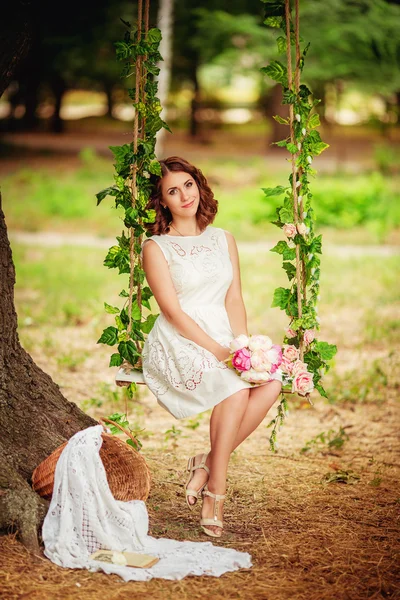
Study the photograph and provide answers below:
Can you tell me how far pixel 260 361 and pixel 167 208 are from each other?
1.04 m

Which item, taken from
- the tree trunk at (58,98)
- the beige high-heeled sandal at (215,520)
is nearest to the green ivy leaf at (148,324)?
the beige high-heeled sandal at (215,520)

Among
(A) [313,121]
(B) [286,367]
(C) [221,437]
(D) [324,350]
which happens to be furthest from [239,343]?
(A) [313,121]

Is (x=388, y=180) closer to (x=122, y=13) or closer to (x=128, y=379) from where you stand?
(x=122, y=13)

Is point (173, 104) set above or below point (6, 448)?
above

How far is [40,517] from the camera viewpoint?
3.32 meters

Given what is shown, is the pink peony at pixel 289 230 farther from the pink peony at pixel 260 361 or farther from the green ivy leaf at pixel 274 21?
the green ivy leaf at pixel 274 21

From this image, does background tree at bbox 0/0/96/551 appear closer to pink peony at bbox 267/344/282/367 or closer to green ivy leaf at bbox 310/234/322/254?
pink peony at bbox 267/344/282/367

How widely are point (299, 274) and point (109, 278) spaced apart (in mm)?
5750

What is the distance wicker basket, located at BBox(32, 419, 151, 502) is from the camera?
11.4 feet

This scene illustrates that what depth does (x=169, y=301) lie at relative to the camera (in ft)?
12.4

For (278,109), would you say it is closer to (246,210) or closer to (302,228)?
(246,210)

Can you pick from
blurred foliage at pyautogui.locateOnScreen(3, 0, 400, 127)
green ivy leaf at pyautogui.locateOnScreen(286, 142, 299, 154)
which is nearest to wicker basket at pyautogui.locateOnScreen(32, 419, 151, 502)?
green ivy leaf at pyautogui.locateOnScreen(286, 142, 299, 154)

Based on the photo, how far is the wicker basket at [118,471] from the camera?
11.4 feet

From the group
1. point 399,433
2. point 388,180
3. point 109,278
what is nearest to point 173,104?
point 388,180
